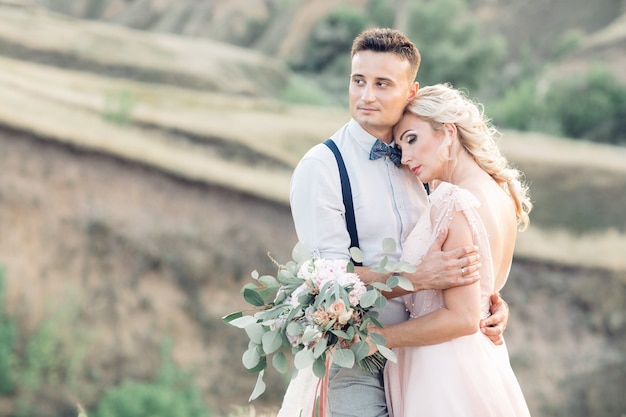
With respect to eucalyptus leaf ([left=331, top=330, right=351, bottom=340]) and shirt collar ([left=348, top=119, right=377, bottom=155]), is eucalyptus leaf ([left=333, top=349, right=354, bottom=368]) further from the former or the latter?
shirt collar ([left=348, top=119, right=377, bottom=155])

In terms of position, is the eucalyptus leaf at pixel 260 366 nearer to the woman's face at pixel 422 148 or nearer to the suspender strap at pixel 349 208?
the suspender strap at pixel 349 208

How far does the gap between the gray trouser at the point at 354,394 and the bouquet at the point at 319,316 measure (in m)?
0.17

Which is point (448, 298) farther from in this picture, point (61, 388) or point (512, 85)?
point (512, 85)

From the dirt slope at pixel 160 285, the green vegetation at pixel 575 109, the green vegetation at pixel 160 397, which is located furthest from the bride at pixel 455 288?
the green vegetation at pixel 575 109

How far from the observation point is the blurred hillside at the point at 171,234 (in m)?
14.0

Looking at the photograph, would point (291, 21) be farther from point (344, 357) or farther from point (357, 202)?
point (344, 357)

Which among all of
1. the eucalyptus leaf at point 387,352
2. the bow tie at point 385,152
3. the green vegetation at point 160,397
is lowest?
the green vegetation at point 160,397

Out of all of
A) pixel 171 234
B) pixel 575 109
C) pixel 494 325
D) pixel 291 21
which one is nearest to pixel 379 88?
pixel 494 325

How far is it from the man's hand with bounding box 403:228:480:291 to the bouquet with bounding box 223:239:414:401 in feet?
0.41

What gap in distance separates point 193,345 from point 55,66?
719 cm

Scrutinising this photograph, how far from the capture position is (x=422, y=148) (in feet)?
11.0

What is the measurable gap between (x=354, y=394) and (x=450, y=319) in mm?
471

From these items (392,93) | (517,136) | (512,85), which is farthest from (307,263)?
(512,85)

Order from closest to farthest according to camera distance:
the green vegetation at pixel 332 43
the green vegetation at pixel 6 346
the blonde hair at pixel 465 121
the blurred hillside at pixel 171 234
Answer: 1. the blonde hair at pixel 465 121
2. the green vegetation at pixel 6 346
3. the blurred hillside at pixel 171 234
4. the green vegetation at pixel 332 43
